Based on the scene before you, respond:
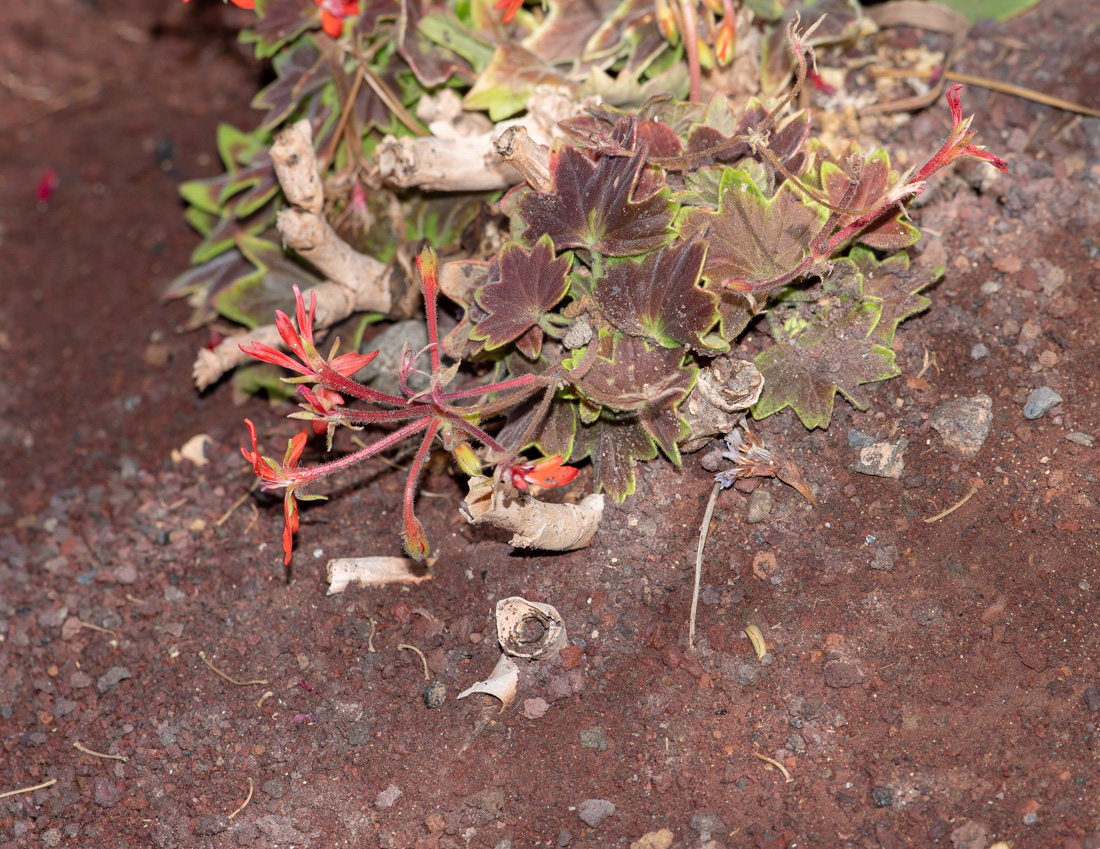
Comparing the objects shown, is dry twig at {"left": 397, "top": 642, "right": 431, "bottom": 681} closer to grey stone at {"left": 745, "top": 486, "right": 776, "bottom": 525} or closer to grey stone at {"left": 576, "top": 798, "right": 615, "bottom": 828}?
grey stone at {"left": 576, "top": 798, "right": 615, "bottom": 828}

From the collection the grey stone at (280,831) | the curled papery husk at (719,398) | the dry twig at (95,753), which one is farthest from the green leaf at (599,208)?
the dry twig at (95,753)

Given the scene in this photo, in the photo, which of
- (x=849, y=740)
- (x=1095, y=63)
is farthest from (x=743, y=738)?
(x=1095, y=63)

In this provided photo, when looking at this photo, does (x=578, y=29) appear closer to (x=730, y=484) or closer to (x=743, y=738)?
(x=730, y=484)

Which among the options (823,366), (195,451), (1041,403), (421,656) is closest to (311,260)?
(195,451)

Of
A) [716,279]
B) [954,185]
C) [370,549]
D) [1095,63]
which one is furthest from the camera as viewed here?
[1095,63]

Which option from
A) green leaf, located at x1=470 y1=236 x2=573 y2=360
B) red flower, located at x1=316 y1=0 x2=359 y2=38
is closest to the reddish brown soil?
green leaf, located at x1=470 y1=236 x2=573 y2=360

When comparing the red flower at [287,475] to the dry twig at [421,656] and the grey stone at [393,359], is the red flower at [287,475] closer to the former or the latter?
the dry twig at [421,656]
